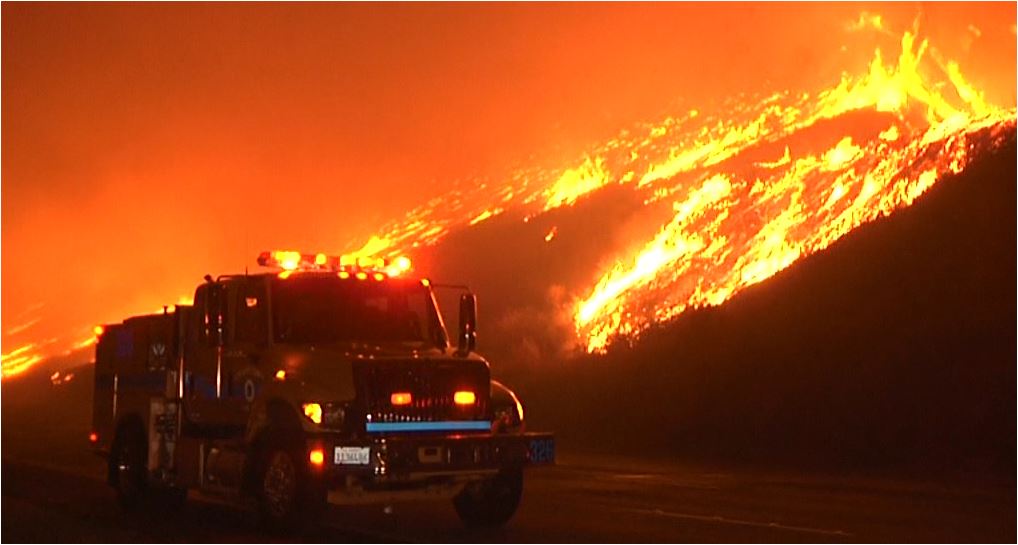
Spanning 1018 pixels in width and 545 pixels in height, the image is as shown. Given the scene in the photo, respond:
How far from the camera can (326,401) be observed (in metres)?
12.9

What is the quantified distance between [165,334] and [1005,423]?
1541 cm

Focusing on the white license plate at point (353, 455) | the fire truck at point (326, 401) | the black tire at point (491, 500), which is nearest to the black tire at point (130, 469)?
the fire truck at point (326, 401)

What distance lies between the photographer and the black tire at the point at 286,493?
1270 centimetres

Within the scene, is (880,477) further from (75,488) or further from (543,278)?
(543,278)

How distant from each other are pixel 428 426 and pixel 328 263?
2.41 m

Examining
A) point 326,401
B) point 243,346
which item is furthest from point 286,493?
point 243,346

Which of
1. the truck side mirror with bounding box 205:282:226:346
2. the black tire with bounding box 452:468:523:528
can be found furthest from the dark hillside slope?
the truck side mirror with bounding box 205:282:226:346

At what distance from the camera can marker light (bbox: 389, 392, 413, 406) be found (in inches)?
511

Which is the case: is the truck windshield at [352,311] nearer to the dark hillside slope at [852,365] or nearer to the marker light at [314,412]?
the marker light at [314,412]

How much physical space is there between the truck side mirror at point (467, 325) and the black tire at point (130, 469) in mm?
4335

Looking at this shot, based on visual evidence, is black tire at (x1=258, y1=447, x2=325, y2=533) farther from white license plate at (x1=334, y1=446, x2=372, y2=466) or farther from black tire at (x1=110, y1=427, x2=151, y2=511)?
black tire at (x1=110, y1=427, x2=151, y2=511)

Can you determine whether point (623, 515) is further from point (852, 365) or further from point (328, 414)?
point (852, 365)

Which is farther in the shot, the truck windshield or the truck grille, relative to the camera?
the truck windshield

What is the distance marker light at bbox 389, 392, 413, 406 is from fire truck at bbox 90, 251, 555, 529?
0.01 metres
